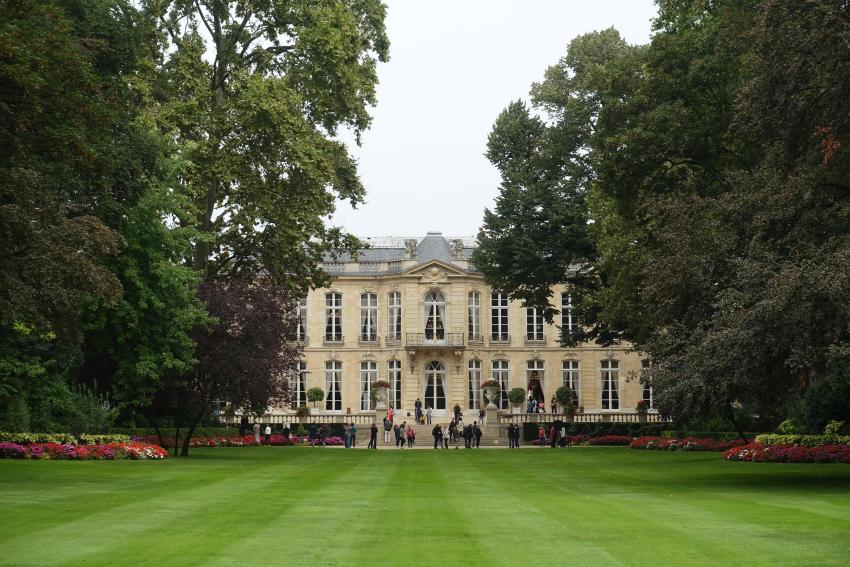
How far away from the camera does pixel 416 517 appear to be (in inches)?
538

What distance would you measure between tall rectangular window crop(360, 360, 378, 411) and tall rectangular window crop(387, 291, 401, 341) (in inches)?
70.7

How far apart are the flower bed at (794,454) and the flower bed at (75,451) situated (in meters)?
14.3

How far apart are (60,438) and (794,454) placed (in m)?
16.8

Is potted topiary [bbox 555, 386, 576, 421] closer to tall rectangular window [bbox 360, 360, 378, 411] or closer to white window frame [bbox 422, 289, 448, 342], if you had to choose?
→ white window frame [bbox 422, 289, 448, 342]

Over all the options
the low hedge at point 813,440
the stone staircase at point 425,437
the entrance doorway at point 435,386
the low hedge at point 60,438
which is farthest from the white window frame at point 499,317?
the low hedge at point 60,438

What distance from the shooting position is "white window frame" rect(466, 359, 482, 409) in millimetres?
61125

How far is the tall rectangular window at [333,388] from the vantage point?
205ft

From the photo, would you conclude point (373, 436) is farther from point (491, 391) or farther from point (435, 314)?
point (435, 314)

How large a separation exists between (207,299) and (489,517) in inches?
760

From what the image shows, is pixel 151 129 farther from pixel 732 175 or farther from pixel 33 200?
pixel 732 175

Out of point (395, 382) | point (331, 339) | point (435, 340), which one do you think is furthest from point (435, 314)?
point (331, 339)

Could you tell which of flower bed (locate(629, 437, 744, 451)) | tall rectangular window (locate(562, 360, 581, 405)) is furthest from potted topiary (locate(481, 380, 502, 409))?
flower bed (locate(629, 437, 744, 451))

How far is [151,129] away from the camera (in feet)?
90.8

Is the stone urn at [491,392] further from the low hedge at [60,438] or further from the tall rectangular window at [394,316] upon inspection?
the low hedge at [60,438]
